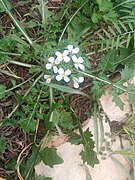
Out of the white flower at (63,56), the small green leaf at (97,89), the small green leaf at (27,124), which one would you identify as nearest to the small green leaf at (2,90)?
the small green leaf at (27,124)

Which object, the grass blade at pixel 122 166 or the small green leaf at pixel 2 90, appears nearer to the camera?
the small green leaf at pixel 2 90

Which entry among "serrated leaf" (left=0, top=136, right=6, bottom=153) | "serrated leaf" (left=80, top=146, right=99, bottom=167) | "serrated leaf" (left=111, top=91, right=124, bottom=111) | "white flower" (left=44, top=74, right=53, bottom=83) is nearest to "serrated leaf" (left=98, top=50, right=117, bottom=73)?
"serrated leaf" (left=111, top=91, right=124, bottom=111)

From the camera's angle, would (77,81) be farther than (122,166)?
No

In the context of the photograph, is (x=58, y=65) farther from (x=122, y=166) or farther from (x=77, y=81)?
(x=122, y=166)

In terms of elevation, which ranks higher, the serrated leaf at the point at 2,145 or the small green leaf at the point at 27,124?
the small green leaf at the point at 27,124

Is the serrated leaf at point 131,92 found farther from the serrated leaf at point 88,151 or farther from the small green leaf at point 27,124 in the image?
the small green leaf at point 27,124

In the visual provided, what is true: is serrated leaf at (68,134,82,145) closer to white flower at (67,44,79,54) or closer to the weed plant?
the weed plant

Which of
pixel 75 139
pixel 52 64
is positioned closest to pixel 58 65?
pixel 52 64

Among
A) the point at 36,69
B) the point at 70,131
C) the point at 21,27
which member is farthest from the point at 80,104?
the point at 21,27

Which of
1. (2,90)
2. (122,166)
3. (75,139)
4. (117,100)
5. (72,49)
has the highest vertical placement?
(72,49)
